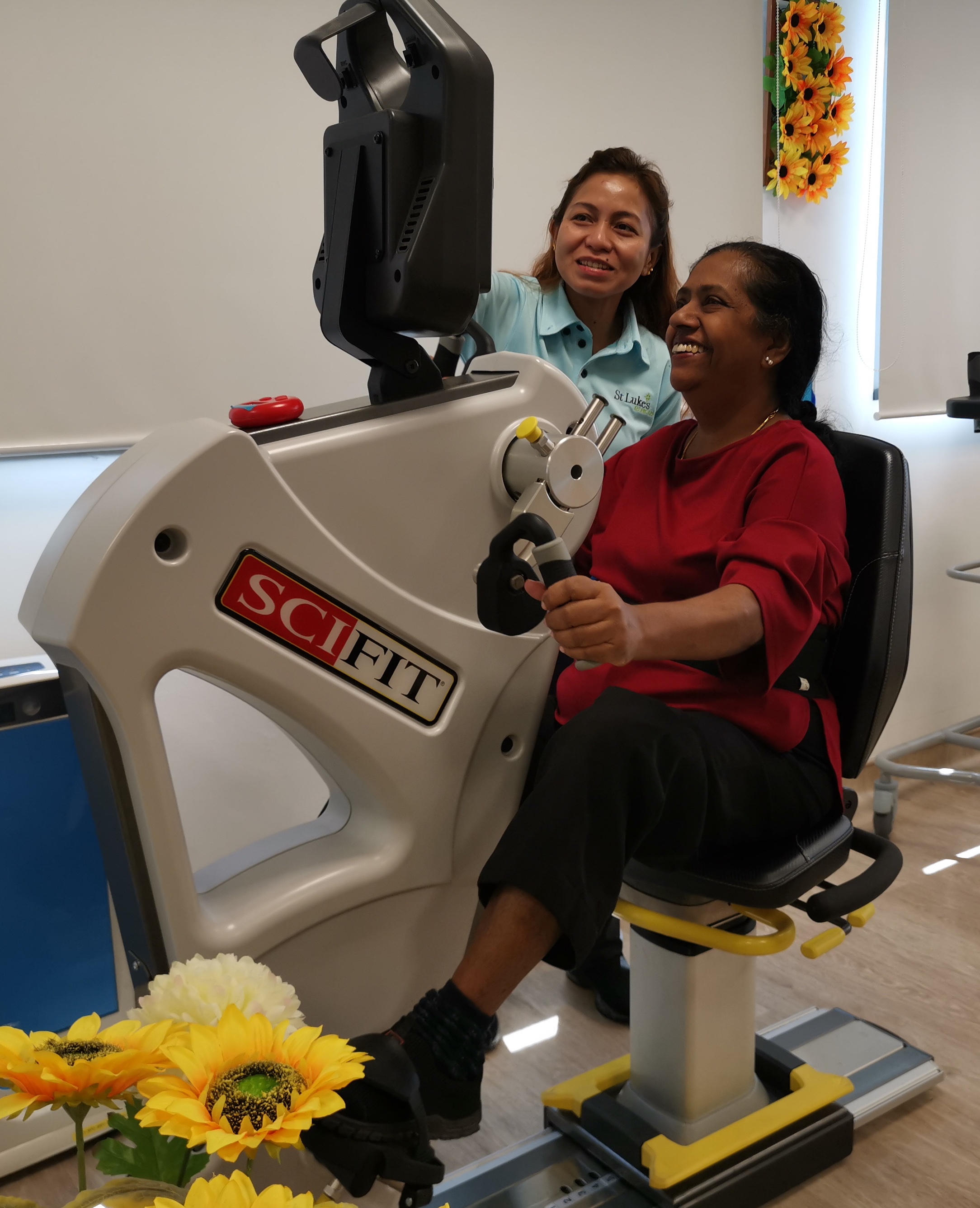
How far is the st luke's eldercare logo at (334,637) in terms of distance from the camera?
100cm

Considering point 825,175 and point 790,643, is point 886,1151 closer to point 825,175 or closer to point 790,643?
point 790,643

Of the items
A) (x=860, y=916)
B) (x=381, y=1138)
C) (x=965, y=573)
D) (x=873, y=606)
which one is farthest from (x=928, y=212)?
(x=381, y=1138)

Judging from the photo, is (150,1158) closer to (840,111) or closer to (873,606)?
(873,606)

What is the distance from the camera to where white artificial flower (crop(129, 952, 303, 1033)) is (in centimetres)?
56

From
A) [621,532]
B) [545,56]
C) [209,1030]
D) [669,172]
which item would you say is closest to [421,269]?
[621,532]

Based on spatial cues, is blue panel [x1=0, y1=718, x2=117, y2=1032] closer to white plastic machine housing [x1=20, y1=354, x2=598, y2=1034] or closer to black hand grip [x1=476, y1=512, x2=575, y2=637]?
white plastic machine housing [x1=20, y1=354, x2=598, y2=1034]

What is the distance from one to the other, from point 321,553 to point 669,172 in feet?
6.51

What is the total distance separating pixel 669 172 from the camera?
104 inches

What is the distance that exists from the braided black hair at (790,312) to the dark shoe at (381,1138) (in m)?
1.01

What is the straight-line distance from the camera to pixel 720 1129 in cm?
152

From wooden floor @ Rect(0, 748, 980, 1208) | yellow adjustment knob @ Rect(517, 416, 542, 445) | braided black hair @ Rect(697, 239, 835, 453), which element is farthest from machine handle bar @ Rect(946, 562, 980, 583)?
yellow adjustment knob @ Rect(517, 416, 542, 445)

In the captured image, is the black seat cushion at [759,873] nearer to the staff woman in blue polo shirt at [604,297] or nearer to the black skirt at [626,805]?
the black skirt at [626,805]

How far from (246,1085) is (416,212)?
81 cm

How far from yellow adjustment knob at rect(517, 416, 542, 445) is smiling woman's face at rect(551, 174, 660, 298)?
35.1 inches
